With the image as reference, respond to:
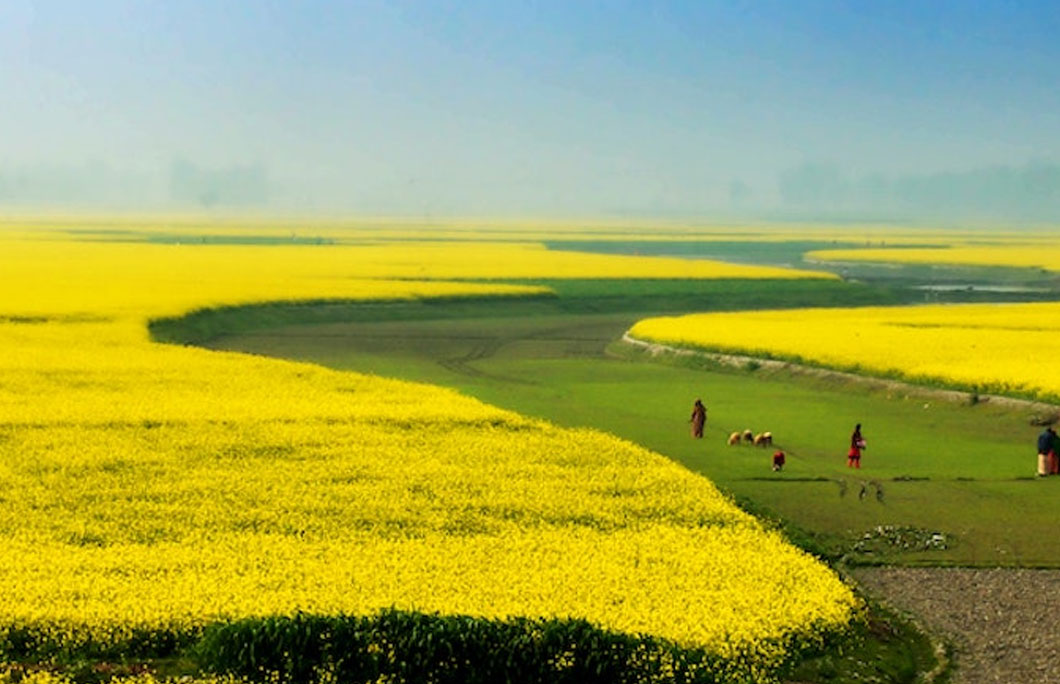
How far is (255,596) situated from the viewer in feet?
61.4

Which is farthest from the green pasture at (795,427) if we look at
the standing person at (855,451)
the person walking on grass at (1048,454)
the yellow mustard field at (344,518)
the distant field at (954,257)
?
the distant field at (954,257)

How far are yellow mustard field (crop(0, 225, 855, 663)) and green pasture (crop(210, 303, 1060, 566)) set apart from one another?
2487 mm

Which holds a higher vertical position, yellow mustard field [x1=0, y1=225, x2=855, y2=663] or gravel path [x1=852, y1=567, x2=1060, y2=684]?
yellow mustard field [x1=0, y1=225, x2=855, y2=663]

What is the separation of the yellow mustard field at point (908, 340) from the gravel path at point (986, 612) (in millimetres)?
17229

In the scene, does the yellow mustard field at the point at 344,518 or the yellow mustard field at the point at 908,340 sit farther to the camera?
the yellow mustard field at the point at 908,340

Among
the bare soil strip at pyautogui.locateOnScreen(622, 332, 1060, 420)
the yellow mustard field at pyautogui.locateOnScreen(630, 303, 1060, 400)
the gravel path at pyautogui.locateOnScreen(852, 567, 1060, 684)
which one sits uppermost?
the yellow mustard field at pyautogui.locateOnScreen(630, 303, 1060, 400)

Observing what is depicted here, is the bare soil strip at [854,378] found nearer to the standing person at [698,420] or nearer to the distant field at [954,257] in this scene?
the standing person at [698,420]

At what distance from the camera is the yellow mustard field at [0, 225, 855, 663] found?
18.6 m

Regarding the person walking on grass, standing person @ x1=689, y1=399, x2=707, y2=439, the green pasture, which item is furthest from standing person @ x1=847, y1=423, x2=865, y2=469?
standing person @ x1=689, y1=399, x2=707, y2=439

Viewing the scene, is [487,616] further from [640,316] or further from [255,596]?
[640,316]

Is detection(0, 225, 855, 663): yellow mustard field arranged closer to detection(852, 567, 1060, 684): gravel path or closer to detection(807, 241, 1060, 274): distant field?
detection(852, 567, 1060, 684): gravel path

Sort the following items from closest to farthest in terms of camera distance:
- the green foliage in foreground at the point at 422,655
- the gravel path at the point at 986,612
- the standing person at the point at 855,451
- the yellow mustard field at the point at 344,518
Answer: the green foliage in foreground at the point at 422,655 → the gravel path at the point at 986,612 → the yellow mustard field at the point at 344,518 → the standing person at the point at 855,451

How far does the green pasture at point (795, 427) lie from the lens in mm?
Result: 25188

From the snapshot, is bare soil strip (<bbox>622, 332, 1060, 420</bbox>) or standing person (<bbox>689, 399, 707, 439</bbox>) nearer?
standing person (<bbox>689, 399, 707, 439</bbox>)
